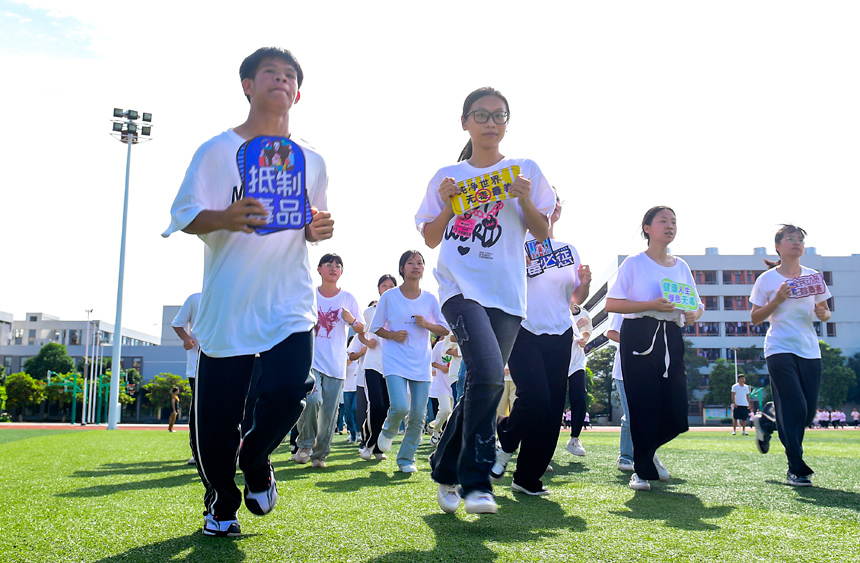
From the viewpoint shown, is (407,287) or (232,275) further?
(407,287)

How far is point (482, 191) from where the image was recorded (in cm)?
405

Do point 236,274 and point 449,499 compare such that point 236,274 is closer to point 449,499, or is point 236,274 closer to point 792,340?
point 449,499

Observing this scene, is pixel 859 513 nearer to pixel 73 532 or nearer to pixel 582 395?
pixel 73 532

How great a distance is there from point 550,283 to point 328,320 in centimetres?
303

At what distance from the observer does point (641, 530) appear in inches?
142

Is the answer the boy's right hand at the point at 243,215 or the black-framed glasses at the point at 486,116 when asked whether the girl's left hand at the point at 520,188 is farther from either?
the boy's right hand at the point at 243,215

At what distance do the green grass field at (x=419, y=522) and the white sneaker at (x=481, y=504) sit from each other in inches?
4.4

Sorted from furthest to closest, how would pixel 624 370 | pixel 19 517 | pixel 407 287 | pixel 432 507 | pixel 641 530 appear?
pixel 407 287 < pixel 624 370 < pixel 432 507 < pixel 19 517 < pixel 641 530

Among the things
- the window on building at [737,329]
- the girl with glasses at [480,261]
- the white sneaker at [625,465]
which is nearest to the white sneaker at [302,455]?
the white sneaker at [625,465]

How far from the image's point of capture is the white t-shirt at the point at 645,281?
578 centimetres

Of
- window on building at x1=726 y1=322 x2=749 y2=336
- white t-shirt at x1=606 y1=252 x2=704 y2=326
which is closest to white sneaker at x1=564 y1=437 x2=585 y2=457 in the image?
white t-shirt at x1=606 y1=252 x2=704 y2=326

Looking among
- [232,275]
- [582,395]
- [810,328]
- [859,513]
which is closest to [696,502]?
[859,513]

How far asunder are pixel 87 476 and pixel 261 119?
4.55 m

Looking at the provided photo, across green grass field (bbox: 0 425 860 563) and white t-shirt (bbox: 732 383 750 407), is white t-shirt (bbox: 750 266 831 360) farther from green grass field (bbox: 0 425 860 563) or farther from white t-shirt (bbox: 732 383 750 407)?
white t-shirt (bbox: 732 383 750 407)
